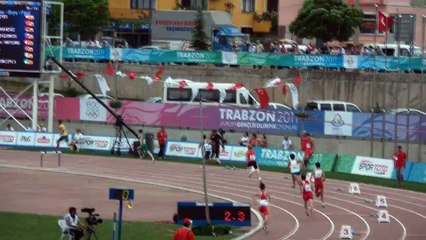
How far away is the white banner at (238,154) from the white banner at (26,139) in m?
9.28

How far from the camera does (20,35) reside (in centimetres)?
5541

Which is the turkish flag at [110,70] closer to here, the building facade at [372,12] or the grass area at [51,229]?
the building facade at [372,12]

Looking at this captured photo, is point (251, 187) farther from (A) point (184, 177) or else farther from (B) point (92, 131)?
(B) point (92, 131)

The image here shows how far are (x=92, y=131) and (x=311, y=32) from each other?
18.1 meters

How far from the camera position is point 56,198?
44.4 metres

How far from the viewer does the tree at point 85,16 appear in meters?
81.0

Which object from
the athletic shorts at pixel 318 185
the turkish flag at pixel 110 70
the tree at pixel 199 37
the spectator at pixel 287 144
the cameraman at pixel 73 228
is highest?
the tree at pixel 199 37

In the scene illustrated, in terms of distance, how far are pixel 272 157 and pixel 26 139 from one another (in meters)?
11.5

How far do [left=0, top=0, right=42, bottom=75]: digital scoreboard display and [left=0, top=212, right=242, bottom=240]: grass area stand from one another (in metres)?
16.4

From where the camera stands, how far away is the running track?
39.2 meters

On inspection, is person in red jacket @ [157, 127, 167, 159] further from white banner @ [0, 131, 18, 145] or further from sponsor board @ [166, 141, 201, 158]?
white banner @ [0, 131, 18, 145]

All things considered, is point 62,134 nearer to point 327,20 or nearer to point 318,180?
point 318,180

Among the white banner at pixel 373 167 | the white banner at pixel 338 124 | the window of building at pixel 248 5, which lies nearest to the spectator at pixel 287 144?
the white banner at pixel 338 124

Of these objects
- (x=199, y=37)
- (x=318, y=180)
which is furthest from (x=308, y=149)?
(x=199, y=37)
